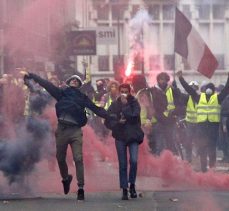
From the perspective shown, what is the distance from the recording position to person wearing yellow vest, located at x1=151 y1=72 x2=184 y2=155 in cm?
1653

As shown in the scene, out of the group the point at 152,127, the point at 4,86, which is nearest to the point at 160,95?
the point at 152,127

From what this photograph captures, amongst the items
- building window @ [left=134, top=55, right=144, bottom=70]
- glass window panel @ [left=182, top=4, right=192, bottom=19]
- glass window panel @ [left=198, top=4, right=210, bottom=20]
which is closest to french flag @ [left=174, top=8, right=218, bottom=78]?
glass window panel @ [left=198, top=4, right=210, bottom=20]

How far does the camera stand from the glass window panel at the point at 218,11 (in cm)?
1638

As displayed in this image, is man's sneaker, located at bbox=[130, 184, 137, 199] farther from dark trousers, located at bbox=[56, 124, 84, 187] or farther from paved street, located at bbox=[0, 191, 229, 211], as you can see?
dark trousers, located at bbox=[56, 124, 84, 187]

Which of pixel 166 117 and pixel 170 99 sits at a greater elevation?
pixel 170 99

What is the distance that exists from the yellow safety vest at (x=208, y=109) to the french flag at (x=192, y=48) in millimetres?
887

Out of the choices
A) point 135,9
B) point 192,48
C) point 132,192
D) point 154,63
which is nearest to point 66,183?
point 132,192

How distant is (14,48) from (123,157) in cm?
261

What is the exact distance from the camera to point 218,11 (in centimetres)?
1673

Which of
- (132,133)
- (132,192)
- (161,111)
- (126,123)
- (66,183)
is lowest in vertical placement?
(132,192)

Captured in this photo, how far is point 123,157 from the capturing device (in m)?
13.1

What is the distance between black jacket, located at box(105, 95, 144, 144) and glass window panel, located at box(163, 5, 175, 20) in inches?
192

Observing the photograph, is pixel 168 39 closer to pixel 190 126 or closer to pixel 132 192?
pixel 190 126

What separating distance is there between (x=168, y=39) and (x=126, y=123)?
652cm
